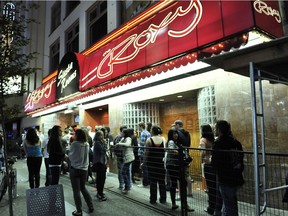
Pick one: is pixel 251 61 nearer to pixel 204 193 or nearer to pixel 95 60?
pixel 204 193

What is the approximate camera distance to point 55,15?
20594mm

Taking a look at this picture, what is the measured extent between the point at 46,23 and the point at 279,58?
22021 mm

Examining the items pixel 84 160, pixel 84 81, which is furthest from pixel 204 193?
pixel 84 81

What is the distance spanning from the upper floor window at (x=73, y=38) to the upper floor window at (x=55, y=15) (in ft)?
10.0

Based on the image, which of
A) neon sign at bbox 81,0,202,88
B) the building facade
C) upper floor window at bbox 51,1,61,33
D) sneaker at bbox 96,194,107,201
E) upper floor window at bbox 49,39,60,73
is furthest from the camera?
upper floor window at bbox 51,1,61,33

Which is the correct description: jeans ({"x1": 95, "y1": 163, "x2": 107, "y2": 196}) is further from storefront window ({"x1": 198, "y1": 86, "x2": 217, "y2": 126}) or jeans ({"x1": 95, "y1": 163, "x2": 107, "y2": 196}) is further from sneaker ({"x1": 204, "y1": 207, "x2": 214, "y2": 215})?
storefront window ({"x1": 198, "y1": 86, "x2": 217, "y2": 126})

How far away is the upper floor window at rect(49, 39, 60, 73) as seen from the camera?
19.6 metres

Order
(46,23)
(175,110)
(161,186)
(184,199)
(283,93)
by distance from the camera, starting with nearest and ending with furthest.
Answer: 1. (184,199)
2. (283,93)
3. (161,186)
4. (175,110)
5. (46,23)

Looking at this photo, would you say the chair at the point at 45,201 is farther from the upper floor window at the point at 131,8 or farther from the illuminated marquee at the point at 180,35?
the upper floor window at the point at 131,8

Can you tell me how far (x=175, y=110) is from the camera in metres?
9.90

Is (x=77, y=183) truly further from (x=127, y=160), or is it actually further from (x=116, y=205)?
(x=127, y=160)

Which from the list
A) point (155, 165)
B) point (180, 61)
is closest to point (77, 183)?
point (155, 165)

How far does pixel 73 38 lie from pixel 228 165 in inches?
599

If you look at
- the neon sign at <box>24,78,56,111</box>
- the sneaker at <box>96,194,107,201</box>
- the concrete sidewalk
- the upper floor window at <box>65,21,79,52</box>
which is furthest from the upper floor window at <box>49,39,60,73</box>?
the sneaker at <box>96,194,107,201</box>
